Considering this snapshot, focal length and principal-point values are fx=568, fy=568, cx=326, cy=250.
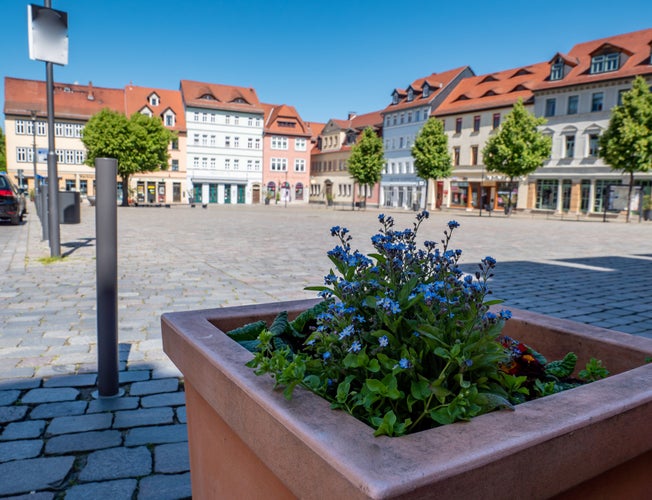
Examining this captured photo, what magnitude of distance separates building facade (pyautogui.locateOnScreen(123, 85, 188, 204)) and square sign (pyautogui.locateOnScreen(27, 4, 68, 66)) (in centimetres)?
5699

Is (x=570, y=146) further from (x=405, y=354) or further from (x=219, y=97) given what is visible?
(x=405, y=354)

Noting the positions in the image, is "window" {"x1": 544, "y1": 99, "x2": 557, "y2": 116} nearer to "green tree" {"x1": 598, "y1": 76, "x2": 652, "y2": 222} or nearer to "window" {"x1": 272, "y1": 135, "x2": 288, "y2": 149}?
"green tree" {"x1": 598, "y1": 76, "x2": 652, "y2": 222}

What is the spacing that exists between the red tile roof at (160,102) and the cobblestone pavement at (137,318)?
54.0m

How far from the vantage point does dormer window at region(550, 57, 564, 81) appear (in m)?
44.3

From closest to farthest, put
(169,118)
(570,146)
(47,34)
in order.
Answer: (47,34), (570,146), (169,118)

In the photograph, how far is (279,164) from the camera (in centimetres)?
7219

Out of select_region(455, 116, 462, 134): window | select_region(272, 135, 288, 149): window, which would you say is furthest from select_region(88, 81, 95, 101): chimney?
select_region(455, 116, 462, 134): window

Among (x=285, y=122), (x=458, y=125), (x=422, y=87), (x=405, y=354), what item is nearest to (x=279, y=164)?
(x=285, y=122)

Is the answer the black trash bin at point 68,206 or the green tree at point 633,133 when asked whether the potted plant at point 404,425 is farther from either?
the green tree at point 633,133

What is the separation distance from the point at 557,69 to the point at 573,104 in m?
3.92

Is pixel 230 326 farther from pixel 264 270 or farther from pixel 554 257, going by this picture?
pixel 554 257

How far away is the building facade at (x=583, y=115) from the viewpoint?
3988 centimetres

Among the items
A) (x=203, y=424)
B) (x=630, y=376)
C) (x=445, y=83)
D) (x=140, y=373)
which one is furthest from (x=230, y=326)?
(x=445, y=83)

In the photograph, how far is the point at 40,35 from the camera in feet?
27.8
